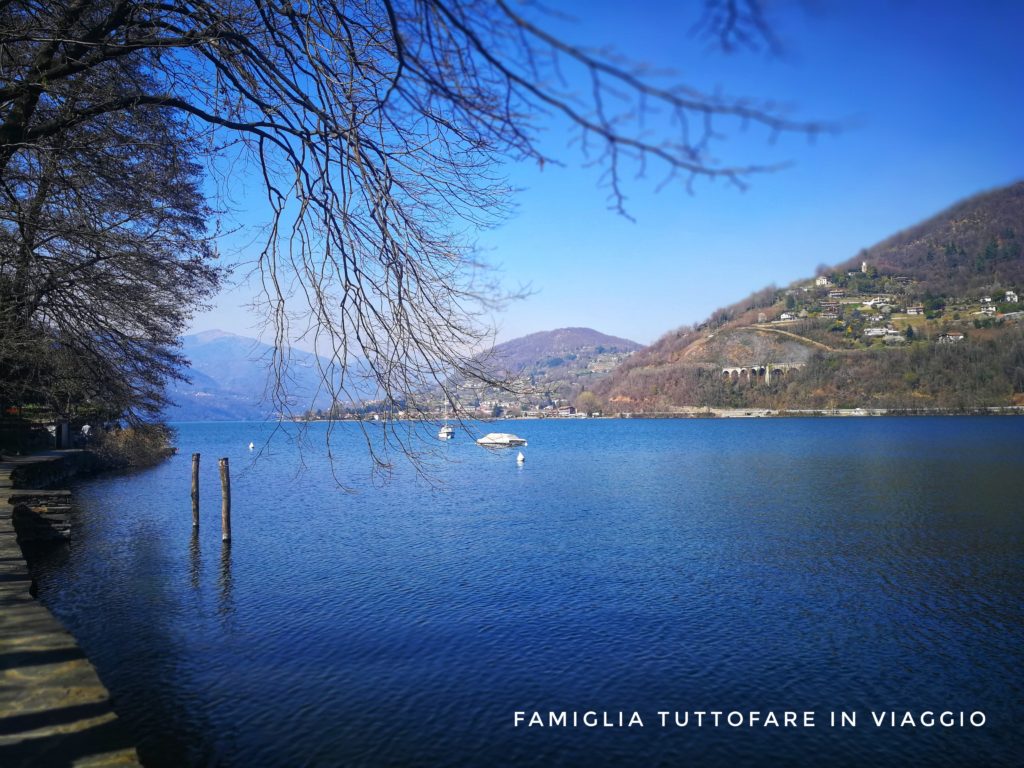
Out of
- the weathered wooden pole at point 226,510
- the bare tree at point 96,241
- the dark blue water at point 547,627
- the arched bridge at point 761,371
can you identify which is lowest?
the dark blue water at point 547,627

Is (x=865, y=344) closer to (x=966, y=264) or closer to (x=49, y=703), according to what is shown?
(x=966, y=264)

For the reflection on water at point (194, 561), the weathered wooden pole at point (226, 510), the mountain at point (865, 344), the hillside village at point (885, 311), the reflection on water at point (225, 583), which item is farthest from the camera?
the hillside village at point (885, 311)

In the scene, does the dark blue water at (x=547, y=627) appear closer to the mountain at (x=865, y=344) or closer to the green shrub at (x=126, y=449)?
the green shrub at (x=126, y=449)

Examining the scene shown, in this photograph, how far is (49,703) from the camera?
4742 millimetres

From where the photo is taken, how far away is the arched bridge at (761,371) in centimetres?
13412

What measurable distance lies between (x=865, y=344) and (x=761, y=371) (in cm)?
2000

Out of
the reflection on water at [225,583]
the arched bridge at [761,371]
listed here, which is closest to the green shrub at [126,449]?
the reflection on water at [225,583]

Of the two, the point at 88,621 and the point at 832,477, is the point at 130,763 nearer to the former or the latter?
the point at 88,621

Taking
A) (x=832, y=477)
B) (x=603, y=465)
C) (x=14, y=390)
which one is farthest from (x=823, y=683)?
(x=603, y=465)

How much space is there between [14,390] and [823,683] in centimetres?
1342

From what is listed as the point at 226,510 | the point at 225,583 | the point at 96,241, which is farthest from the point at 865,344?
the point at 96,241

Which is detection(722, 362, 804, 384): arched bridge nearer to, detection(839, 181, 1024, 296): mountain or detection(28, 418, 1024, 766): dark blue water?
detection(839, 181, 1024, 296): mountain

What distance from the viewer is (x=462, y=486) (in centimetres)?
3189

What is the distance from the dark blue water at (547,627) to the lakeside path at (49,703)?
2.22 metres
